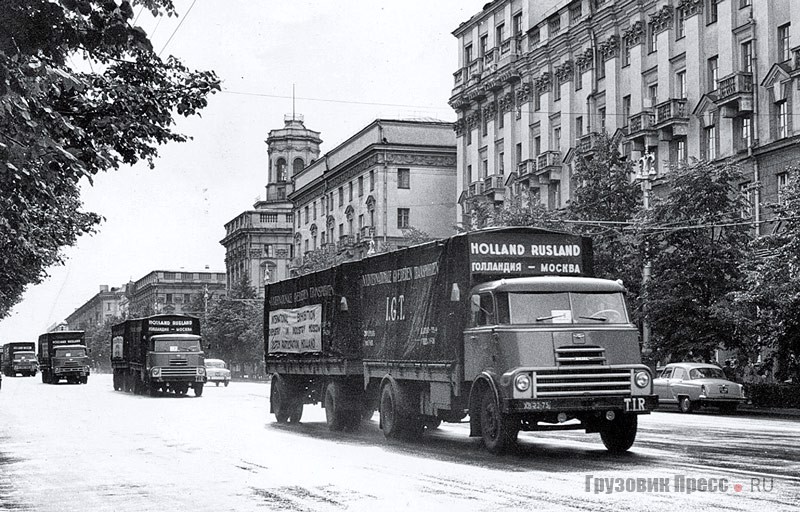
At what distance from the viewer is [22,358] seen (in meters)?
98.7

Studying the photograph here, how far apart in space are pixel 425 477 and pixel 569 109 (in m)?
45.3

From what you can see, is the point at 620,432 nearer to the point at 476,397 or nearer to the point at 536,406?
the point at 536,406

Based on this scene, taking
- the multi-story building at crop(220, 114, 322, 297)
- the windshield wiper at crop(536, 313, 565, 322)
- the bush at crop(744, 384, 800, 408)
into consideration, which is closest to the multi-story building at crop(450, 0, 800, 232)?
the bush at crop(744, 384, 800, 408)

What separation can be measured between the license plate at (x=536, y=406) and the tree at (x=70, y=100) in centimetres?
642

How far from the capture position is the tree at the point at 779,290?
30.9 m

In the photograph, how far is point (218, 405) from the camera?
3553 cm

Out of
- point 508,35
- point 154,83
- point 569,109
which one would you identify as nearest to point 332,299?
point 154,83

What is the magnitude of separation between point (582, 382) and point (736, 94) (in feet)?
97.9

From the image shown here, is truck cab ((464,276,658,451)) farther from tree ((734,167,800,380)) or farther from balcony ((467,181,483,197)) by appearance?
balcony ((467,181,483,197))

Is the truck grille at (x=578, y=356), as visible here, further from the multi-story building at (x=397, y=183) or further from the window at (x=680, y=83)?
the multi-story building at (x=397, y=183)

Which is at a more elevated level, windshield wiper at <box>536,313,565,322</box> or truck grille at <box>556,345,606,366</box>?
windshield wiper at <box>536,313,565,322</box>

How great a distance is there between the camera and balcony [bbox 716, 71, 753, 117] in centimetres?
4253

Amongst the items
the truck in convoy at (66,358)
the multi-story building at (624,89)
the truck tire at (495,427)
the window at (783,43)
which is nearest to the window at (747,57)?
the multi-story building at (624,89)

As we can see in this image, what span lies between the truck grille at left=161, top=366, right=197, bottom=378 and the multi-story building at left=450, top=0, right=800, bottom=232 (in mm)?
15634
